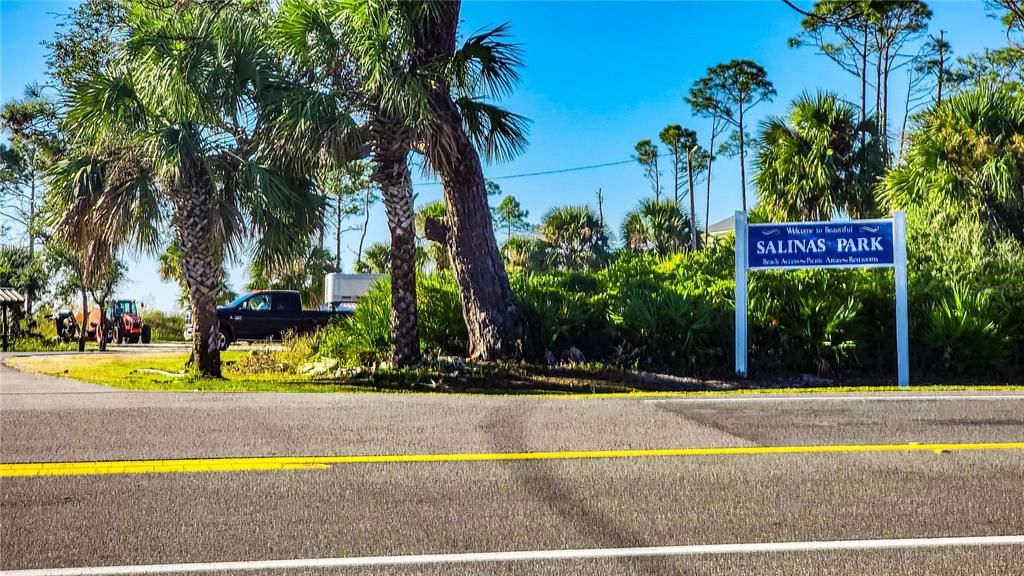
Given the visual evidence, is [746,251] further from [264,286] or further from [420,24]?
[264,286]

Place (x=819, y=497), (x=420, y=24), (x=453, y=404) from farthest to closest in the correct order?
(x=420, y=24)
(x=453, y=404)
(x=819, y=497)

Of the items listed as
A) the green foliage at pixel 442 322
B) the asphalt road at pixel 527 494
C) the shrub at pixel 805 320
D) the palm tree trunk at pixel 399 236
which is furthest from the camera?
the green foliage at pixel 442 322

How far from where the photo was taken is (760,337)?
16.7 meters

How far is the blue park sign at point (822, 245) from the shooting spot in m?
15.0

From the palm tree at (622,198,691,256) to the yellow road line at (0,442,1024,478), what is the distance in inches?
Answer: 1168

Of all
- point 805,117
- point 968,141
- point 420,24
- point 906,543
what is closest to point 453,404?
point 906,543

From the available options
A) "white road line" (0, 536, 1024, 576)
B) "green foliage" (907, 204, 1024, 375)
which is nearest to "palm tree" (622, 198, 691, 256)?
"green foliage" (907, 204, 1024, 375)

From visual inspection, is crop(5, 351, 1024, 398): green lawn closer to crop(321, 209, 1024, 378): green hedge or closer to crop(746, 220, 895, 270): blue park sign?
crop(321, 209, 1024, 378): green hedge

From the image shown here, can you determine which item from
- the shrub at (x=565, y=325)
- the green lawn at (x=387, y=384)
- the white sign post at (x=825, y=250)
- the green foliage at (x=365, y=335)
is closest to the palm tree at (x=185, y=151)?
the green lawn at (x=387, y=384)

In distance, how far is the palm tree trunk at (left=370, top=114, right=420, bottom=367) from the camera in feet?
51.9

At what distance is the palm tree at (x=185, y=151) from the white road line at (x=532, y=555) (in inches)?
441

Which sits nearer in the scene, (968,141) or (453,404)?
(453,404)

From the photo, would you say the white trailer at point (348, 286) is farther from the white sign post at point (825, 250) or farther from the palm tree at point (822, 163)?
the white sign post at point (825, 250)

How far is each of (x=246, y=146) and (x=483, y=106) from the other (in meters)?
4.17
